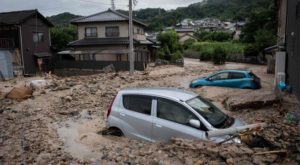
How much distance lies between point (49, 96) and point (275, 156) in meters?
14.0

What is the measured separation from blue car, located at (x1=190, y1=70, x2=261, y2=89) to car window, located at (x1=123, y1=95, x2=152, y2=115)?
34.9ft

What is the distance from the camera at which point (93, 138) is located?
8031mm

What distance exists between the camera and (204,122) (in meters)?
6.45

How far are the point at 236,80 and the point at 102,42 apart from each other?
22274mm

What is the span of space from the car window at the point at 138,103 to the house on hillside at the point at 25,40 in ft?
81.8

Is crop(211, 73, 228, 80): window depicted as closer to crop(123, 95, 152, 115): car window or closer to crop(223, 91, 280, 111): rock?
crop(223, 91, 280, 111): rock

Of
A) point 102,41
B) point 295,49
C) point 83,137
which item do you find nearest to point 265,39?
point 102,41

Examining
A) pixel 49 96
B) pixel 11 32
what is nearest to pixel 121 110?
pixel 49 96

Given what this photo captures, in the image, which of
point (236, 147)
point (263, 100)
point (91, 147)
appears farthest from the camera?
point (263, 100)

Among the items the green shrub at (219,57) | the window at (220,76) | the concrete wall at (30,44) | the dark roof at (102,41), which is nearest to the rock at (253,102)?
the window at (220,76)

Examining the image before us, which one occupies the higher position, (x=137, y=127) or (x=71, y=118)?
(x=137, y=127)

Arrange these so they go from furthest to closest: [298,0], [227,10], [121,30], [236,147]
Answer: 1. [227,10]
2. [121,30]
3. [298,0]
4. [236,147]

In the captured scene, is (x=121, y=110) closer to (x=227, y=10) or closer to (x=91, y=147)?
(x=91, y=147)

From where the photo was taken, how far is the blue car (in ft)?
54.4
